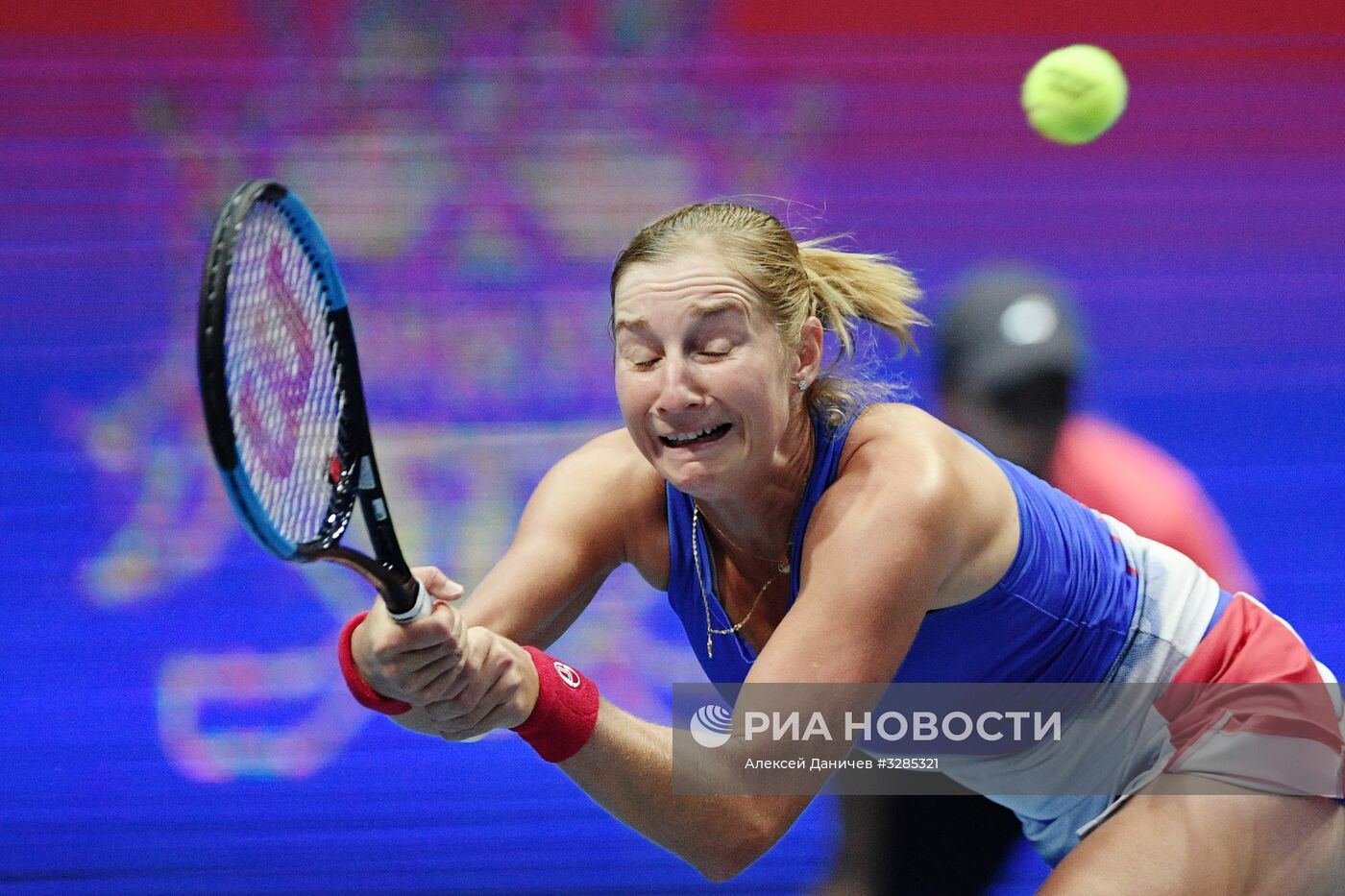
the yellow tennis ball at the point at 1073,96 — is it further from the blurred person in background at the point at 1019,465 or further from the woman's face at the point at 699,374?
the woman's face at the point at 699,374

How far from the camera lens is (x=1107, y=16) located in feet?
11.5

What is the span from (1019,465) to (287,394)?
125cm

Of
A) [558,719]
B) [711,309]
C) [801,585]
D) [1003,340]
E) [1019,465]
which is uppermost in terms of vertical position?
[1003,340]

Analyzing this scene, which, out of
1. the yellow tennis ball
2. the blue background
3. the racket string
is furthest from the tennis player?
the blue background

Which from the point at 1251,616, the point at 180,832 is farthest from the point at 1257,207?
the point at 180,832

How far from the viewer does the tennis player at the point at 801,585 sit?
131cm

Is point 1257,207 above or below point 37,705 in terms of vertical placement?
above

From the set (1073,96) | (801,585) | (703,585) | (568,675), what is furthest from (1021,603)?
(1073,96)

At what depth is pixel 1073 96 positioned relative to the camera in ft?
9.81

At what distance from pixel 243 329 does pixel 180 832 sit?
1.93 meters

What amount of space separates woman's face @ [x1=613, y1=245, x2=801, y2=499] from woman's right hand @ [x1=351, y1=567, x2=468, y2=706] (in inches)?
11.7

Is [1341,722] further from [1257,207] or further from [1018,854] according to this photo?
[1257,207]

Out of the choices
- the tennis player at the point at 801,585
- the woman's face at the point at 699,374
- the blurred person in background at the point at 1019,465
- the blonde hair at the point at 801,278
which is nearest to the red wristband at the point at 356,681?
the tennis player at the point at 801,585

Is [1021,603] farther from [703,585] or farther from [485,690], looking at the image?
[485,690]
